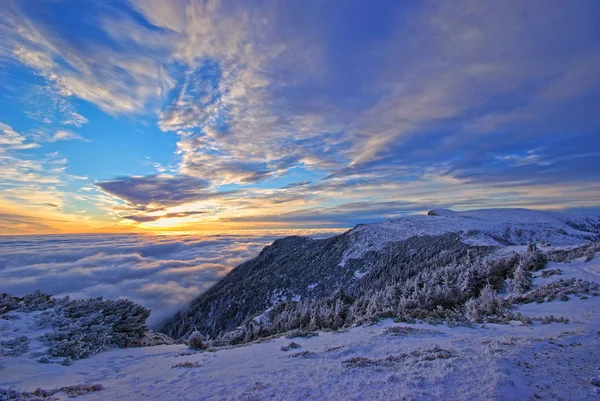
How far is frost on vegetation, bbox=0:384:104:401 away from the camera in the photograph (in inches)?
237

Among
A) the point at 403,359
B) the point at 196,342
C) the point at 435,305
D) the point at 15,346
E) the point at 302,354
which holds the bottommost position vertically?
the point at 435,305

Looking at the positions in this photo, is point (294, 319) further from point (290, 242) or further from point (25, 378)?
point (290, 242)

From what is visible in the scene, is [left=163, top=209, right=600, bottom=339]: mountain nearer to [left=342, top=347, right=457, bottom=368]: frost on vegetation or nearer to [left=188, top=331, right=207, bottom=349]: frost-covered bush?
[left=188, top=331, right=207, bottom=349]: frost-covered bush

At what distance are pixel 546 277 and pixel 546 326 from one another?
9234 mm

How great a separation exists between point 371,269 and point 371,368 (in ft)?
143

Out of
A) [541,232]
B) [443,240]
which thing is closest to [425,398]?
[443,240]

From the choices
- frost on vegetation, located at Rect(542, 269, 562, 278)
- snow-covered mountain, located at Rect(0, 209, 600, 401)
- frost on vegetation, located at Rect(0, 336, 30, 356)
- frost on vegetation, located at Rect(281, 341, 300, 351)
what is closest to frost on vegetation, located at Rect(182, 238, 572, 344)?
snow-covered mountain, located at Rect(0, 209, 600, 401)

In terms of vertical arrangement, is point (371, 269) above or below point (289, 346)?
below

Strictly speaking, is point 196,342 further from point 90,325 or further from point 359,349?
point 359,349

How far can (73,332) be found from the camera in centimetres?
1229

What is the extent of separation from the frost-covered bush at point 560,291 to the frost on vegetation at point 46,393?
53.2 ft

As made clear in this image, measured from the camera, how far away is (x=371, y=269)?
1887 inches

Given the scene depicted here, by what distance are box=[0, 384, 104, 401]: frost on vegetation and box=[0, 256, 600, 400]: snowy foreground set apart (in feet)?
0.58

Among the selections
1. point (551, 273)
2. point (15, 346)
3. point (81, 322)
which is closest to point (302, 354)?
point (15, 346)
